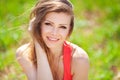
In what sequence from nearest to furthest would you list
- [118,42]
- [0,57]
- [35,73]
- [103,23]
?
[35,73], [0,57], [118,42], [103,23]

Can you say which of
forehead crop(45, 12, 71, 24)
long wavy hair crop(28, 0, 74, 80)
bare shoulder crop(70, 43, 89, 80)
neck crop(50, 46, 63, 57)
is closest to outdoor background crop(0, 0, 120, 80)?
long wavy hair crop(28, 0, 74, 80)

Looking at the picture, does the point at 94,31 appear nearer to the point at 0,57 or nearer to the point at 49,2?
the point at 0,57

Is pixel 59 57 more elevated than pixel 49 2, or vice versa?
pixel 49 2

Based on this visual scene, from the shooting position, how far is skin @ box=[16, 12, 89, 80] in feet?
10.8

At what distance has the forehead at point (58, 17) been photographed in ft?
10.7

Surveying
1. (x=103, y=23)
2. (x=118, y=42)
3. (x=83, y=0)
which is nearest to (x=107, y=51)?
(x=118, y=42)

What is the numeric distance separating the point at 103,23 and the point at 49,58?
281 cm

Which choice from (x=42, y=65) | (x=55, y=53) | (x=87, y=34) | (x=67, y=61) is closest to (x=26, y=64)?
(x=42, y=65)

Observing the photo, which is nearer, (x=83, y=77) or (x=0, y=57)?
(x=83, y=77)

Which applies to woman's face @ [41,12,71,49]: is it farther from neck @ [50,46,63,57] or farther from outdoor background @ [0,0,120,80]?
outdoor background @ [0,0,120,80]

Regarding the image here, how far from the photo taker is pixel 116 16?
6457 mm

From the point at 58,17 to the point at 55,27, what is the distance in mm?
82

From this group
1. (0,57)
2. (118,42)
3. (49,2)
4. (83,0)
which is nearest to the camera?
(49,2)

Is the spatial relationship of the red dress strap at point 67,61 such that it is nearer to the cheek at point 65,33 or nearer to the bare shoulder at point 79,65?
the bare shoulder at point 79,65
